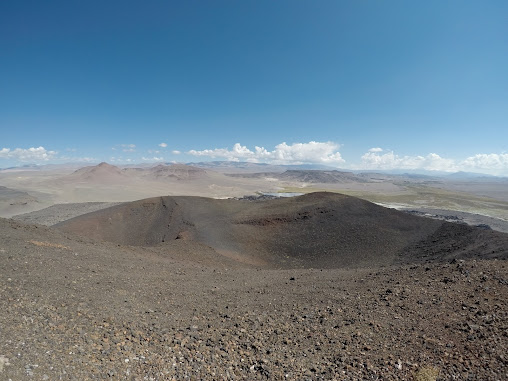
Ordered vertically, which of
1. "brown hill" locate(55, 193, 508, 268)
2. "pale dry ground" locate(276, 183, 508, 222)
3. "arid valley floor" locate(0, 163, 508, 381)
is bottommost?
"pale dry ground" locate(276, 183, 508, 222)

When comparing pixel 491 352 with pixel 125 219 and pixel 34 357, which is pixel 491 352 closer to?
pixel 34 357

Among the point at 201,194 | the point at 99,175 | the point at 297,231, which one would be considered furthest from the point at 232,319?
the point at 99,175

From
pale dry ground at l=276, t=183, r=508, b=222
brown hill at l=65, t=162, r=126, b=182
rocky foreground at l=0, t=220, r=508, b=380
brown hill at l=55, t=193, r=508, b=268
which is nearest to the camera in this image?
rocky foreground at l=0, t=220, r=508, b=380

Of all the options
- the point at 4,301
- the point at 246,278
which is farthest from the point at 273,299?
the point at 4,301

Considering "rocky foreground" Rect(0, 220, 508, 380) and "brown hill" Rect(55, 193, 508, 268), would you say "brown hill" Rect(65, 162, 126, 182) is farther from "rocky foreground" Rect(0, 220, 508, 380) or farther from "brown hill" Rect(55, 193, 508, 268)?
"rocky foreground" Rect(0, 220, 508, 380)

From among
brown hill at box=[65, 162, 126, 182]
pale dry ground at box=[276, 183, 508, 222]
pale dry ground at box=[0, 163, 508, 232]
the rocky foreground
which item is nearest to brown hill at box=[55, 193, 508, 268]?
the rocky foreground

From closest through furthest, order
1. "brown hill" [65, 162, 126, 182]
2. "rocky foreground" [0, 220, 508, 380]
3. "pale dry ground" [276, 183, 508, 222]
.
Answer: "rocky foreground" [0, 220, 508, 380]
"pale dry ground" [276, 183, 508, 222]
"brown hill" [65, 162, 126, 182]

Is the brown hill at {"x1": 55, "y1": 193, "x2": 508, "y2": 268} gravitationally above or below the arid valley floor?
below

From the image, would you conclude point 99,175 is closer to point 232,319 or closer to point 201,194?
point 201,194
